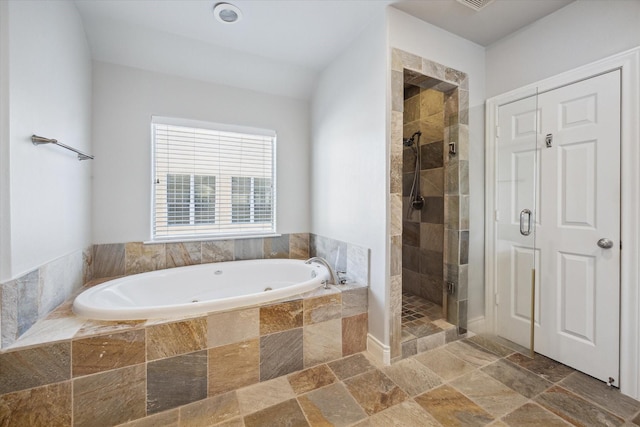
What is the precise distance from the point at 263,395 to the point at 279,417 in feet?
0.66

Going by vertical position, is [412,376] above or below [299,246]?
below

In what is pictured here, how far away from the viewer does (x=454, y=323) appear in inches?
87.7

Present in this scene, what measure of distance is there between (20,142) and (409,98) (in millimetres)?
3174

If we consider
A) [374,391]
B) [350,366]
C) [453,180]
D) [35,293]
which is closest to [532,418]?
Answer: [374,391]

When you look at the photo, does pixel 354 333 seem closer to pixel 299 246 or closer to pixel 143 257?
pixel 299 246

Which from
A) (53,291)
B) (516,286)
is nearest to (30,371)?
(53,291)

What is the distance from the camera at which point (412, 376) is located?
1738 millimetres

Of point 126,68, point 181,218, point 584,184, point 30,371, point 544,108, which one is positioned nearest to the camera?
point 30,371

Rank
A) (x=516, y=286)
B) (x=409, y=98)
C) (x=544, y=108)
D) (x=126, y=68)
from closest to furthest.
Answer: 1. (x=544, y=108)
2. (x=516, y=286)
3. (x=126, y=68)
4. (x=409, y=98)

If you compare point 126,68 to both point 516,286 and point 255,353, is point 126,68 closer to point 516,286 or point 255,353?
point 255,353

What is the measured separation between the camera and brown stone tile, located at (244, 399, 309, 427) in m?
1.36

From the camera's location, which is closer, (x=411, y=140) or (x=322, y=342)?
(x=322, y=342)

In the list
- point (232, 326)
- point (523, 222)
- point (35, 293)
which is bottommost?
point (232, 326)

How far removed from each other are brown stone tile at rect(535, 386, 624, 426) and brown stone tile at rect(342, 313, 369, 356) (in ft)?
3.44
